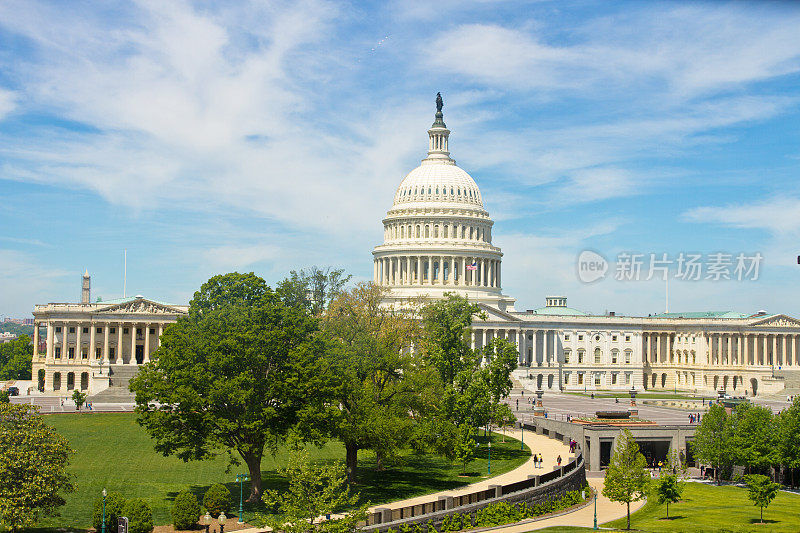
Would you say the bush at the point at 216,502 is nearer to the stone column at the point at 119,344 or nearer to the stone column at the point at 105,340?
the stone column at the point at 119,344

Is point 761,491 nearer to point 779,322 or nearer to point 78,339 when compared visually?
point 78,339

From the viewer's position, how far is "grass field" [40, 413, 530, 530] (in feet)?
186

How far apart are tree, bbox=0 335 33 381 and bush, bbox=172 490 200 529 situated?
12333cm

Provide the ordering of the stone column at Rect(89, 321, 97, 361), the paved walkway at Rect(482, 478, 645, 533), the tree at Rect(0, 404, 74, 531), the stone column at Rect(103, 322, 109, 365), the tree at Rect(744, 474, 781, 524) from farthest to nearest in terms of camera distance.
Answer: the stone column at Rect(103, 322, 109, 365)
the stone column at Rect(89, 321, 97, 361)
the tree at Rect(744, 474, 781, 524)
the paved walkway at Rect(482, 478, 645, 533)
the tree at Rect(0, 404, 74, 531)

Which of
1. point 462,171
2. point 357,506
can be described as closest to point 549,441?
point 357,506

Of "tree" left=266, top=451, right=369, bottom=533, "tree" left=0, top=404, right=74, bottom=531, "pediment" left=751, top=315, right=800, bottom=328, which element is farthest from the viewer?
"pediment" left=751, top=315, right=800, bottom=328

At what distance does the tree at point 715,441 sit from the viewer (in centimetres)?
7488

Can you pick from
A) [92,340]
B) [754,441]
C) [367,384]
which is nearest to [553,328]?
[92,340]

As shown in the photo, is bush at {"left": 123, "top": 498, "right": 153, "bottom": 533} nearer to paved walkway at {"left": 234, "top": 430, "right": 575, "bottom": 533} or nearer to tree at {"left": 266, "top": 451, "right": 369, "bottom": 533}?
paved walkway at {"left": 234, "top": 430, "right": 575, "bottom": 533}

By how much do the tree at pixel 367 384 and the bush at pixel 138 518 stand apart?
1332 centimetres

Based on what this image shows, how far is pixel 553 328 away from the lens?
569 feet

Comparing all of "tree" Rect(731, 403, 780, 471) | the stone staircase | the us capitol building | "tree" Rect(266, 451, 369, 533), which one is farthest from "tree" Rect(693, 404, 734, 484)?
the us capitol building

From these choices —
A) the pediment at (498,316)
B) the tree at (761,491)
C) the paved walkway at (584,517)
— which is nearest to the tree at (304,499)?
the paved walkway at (584,517)

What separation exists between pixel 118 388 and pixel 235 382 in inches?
3263
